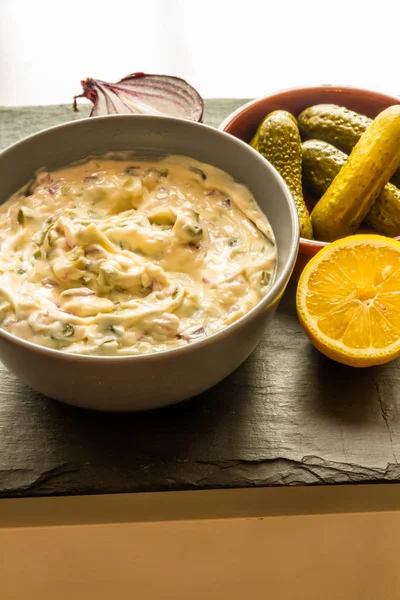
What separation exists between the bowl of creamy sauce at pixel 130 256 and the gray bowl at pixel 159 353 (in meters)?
0.03

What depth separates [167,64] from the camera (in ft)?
8.52

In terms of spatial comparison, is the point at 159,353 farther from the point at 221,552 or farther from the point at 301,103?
the point at 301,103

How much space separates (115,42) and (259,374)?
185 centimetres

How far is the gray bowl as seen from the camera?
3.50 feet

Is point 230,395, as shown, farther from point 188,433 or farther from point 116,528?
point 116,528

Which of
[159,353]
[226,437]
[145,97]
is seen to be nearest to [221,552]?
[226,437]

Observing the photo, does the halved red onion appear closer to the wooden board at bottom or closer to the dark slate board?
the dark slate board

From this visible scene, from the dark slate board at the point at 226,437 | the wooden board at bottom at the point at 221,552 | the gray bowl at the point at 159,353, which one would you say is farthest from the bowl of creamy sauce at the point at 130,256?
the wooden board at bottom at the point at 221,552

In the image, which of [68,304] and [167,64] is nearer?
[68,304]

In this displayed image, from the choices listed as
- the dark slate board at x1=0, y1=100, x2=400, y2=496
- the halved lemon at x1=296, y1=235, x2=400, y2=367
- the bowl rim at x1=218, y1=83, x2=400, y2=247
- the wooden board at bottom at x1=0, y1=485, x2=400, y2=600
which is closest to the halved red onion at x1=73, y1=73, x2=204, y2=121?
the bowl rim at x1=218, y1=83, x2=400, y2=247

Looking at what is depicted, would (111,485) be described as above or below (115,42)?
below

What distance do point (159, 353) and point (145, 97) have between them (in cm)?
102

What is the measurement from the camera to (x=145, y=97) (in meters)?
1.86

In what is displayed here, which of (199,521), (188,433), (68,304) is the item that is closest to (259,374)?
(188,433)
